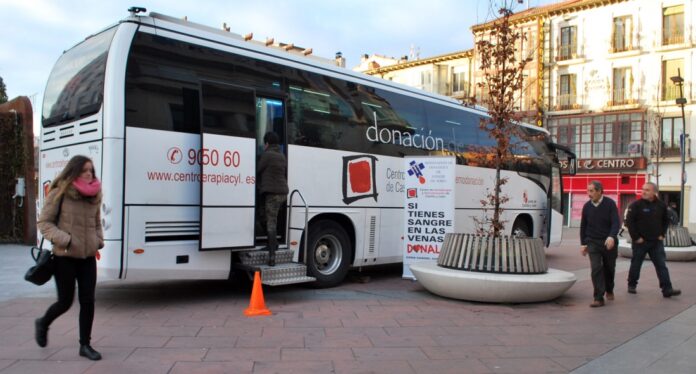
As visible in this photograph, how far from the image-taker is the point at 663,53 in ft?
116

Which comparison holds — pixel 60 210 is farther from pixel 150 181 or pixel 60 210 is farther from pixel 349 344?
pixel 349 344

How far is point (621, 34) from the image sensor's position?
3728cm

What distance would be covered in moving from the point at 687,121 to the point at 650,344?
34651 mm

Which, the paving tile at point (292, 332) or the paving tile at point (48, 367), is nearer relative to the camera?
the paving tile at point (48, 367)

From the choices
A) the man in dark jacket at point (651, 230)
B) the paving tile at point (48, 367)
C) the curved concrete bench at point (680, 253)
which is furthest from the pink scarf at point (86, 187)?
the curved concrete bench at point (680, 253)

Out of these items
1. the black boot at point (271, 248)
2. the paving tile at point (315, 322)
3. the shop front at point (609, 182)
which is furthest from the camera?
the shop front at point (609, 182)

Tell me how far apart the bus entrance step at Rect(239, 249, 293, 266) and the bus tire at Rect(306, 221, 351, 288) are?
562 mm

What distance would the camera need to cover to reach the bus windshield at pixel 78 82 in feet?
21.6

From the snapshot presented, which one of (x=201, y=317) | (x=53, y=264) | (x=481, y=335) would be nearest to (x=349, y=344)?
(x=481, y=335)

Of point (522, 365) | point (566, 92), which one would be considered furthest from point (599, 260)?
point (566, 92)

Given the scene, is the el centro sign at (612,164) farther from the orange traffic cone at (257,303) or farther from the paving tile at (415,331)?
the orange traffic cone at (257,303)

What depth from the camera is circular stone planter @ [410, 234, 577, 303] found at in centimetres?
764

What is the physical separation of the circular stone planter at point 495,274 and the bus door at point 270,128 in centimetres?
225

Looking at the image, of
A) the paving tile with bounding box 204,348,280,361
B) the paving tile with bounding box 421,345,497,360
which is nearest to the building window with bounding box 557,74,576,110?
the paving tile with bounding box 421,345,497,360
